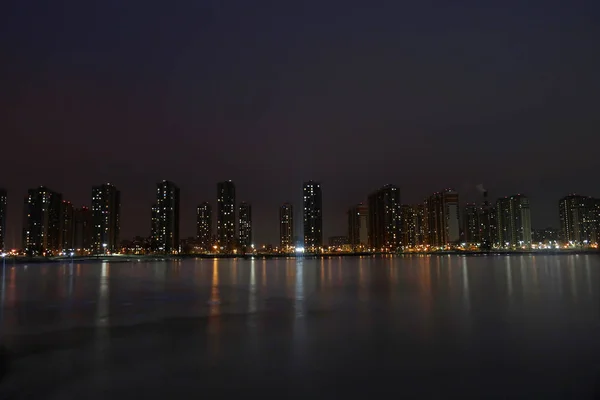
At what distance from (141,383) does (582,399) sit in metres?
9.28

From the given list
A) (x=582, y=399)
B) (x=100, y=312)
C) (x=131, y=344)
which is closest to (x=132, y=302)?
(x=100, y=312)

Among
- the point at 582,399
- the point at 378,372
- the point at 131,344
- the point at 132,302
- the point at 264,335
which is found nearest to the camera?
the point at 582,399

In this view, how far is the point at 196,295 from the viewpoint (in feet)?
104

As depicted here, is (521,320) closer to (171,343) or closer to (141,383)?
(171,343)

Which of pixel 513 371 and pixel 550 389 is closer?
pixel 550 389

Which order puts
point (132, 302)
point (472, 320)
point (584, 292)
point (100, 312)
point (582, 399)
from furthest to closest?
point (584, 292), point (132, 302), point (100, 312), point (472, 320), point (582, 399)

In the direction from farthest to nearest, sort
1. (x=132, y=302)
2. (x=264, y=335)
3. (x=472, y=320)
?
1. (x=132, y=302)
2. (x=472, y=320)
3. (x=264, y=335)

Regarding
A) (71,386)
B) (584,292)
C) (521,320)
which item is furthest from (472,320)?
(584,292)

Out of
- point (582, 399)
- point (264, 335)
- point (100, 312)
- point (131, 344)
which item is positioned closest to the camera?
point (582, 399)

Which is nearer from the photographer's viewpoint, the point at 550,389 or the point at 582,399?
the point at 582,399

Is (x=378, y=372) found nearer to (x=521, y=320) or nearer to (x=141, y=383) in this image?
(x=141, y=383)

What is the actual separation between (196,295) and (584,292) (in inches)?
1009

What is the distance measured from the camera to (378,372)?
11.6 metres

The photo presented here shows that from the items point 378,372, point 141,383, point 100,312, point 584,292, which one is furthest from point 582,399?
point 584,292
